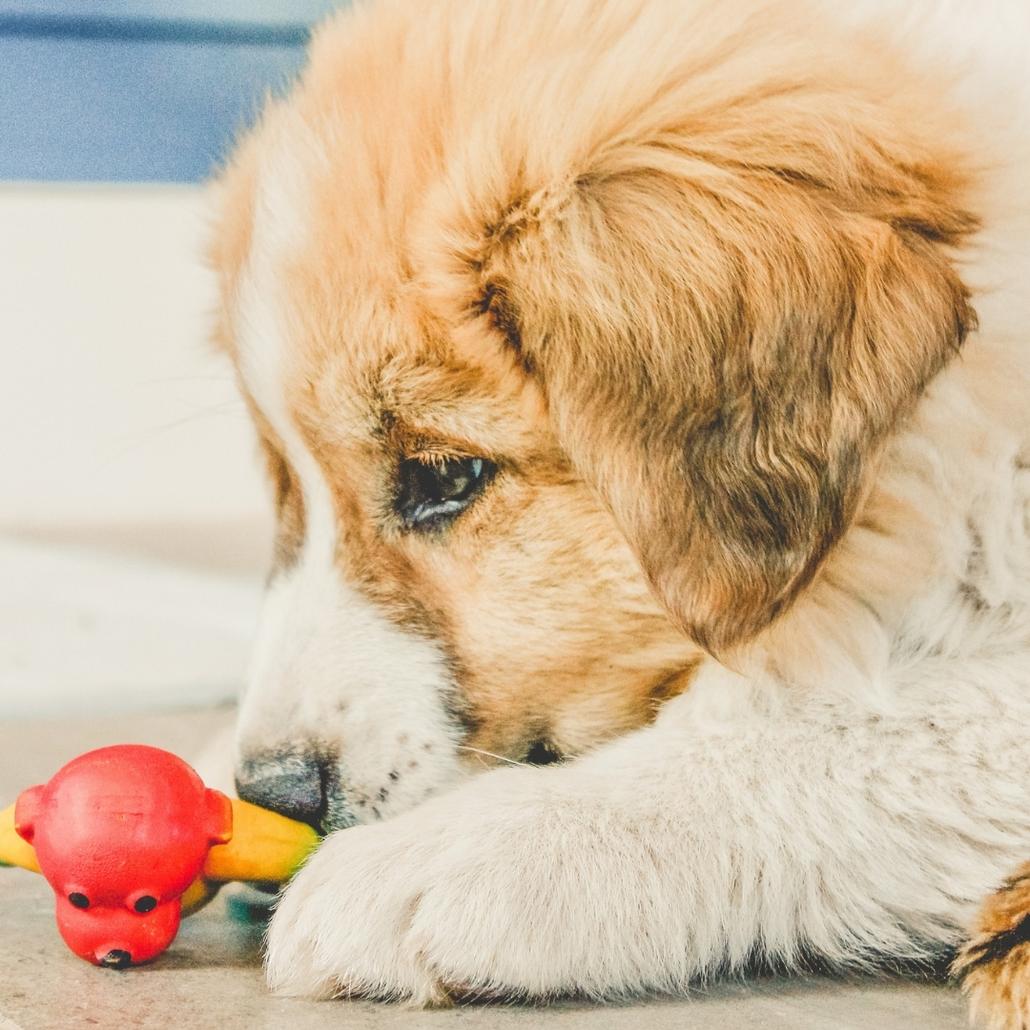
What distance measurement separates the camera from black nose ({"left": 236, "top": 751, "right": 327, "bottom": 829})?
6.82 feet

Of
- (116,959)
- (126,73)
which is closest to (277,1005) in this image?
(116,959)

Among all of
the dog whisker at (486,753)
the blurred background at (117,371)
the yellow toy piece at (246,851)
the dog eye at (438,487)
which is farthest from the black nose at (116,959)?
the blurred background at (117,371)

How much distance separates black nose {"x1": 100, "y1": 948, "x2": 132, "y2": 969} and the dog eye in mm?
697

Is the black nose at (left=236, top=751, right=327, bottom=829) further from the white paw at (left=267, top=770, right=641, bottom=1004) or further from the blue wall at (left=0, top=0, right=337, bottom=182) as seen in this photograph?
the blue wall at (left=0, top=0, right=337, bottom=182)

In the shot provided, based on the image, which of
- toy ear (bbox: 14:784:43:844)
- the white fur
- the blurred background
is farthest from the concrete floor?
the blurred background


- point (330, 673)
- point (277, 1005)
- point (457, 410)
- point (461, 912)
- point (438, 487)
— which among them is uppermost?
point (457, 410)

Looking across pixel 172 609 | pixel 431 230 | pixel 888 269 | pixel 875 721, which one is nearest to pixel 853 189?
pixel 888 269

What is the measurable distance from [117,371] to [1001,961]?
359cm

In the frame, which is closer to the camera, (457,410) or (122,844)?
(122,844)

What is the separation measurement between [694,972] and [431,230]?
104cm

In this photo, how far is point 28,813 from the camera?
1.87 m

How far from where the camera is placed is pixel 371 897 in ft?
5.89

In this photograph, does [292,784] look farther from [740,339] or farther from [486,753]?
[740,339]

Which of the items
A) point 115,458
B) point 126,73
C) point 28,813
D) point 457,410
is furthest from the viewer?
point 115,458
